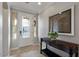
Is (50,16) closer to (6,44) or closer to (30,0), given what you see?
(30,0)

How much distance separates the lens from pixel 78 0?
129 centimetres

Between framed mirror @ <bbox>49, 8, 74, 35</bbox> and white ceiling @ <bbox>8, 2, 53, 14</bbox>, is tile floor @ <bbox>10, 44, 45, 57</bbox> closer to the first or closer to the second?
framed mirror @ <bbox>49, 8, 74, 35</bbox>

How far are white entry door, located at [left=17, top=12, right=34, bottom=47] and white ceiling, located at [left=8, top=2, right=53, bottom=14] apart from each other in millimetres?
87

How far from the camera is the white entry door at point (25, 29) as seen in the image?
1.52 meters

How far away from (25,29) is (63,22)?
57 centimetres

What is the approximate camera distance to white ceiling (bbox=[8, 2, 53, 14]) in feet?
4.50

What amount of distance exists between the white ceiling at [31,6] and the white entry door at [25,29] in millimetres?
87

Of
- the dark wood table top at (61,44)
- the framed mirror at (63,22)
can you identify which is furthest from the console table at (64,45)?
the framed mirror at (63,22)

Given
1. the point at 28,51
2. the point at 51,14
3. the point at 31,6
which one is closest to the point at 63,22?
the point at 51,14

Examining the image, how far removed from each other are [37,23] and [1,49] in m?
0.62

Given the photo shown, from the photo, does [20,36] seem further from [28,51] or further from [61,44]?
[61,44]

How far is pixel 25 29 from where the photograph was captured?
1.52m

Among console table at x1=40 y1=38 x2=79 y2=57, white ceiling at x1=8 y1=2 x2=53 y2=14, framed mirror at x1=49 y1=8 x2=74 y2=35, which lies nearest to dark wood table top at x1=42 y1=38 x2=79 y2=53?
console table at x1=40 y1=38 x2=79 y2=57

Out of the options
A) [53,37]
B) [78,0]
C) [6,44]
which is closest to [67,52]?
[53,37]
